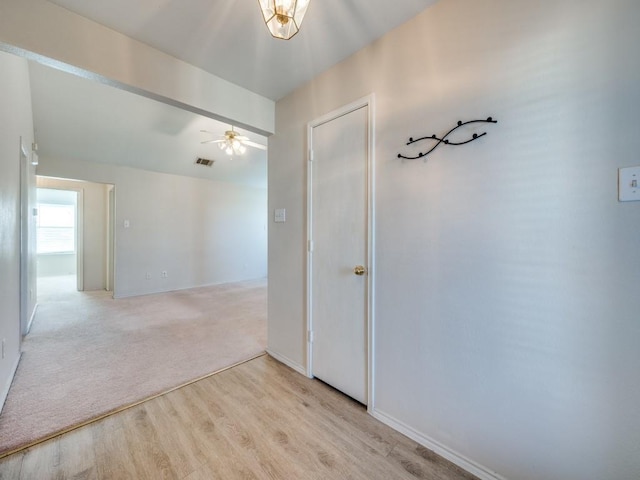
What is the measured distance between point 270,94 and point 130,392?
2.67 m

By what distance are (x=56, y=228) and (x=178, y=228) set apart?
14.9 ft

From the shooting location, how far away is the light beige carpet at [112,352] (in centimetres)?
175

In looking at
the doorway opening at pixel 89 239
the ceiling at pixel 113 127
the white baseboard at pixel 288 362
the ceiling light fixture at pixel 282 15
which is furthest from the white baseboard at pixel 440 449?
the doorway opening at pixel 89 239

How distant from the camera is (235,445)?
1.49 metres

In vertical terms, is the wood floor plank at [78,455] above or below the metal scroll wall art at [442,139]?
below

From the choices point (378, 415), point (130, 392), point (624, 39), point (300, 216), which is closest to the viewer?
point (624, 39)

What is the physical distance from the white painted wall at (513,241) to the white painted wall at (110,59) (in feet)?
3.94

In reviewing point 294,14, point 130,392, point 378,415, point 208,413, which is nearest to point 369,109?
point 294,14

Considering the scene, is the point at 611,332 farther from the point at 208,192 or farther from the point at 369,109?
the point at 208,192

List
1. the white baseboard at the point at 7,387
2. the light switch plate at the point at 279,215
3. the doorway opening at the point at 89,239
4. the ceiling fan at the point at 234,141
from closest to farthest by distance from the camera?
the white baseboard at the point at 7,387, the light switch plate at the point at 279,215, the ceiling fan at the point at 234,141, the doorway opening at the point at 89,239

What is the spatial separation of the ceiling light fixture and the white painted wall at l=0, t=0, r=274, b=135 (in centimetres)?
119

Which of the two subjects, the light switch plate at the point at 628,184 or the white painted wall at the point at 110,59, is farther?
the white painted wall at the point at 110,59

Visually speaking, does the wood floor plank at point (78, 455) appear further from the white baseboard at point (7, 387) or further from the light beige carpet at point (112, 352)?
the white baseboard at point (7, 387)

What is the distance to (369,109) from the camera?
68.0 inches
